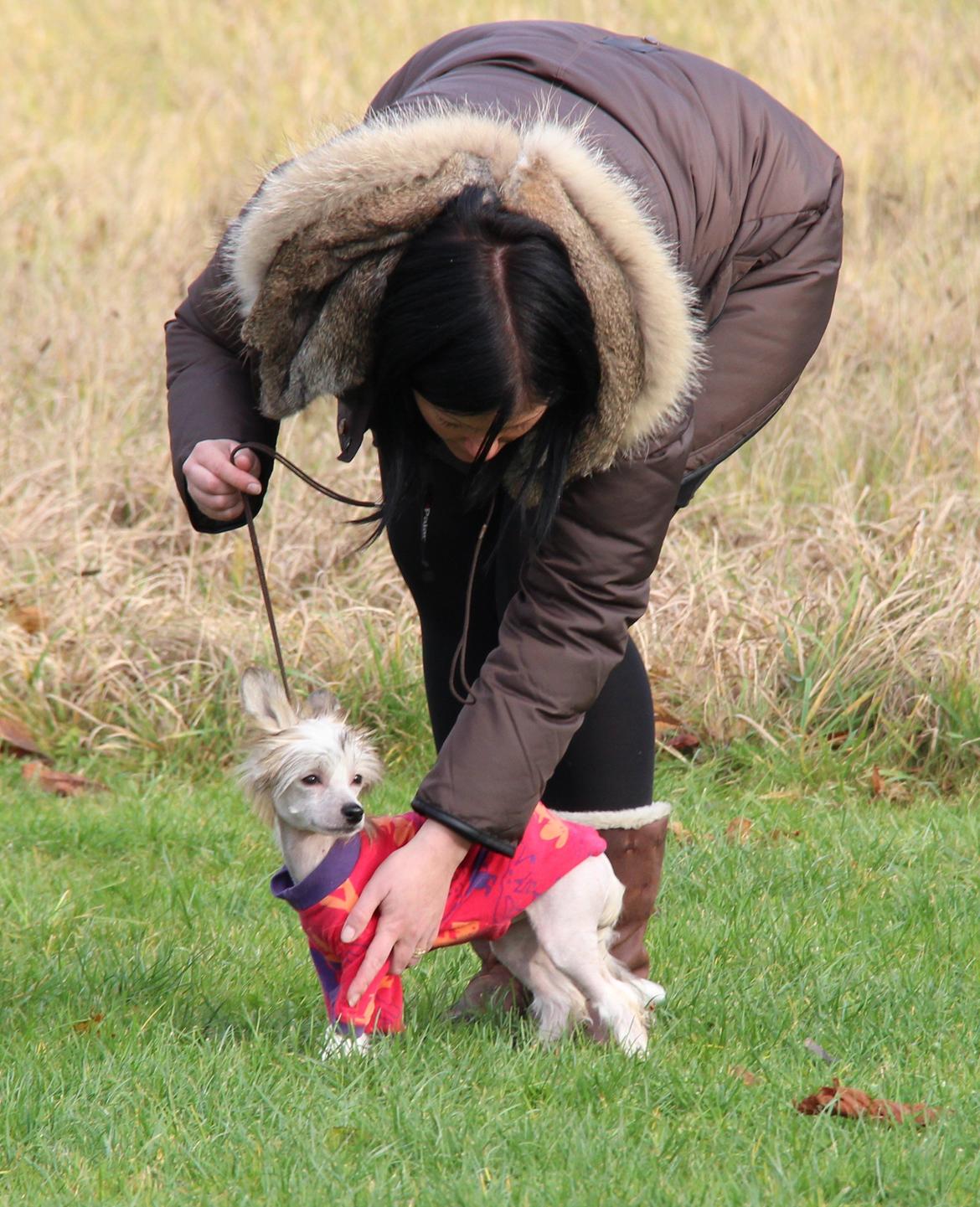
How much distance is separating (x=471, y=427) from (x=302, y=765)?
807 mm

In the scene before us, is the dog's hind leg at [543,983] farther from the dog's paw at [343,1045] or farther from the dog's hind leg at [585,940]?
the dog's paw at [343,1045]

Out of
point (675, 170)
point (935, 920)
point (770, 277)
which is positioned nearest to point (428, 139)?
point (675, 170)

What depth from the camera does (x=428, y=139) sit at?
2.57 m

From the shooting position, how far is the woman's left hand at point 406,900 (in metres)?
2.84

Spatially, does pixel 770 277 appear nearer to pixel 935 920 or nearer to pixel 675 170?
pixel 675 170

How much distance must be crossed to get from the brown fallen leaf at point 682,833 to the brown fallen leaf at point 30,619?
2.64m

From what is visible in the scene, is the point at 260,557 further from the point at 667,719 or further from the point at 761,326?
the point at 667,719

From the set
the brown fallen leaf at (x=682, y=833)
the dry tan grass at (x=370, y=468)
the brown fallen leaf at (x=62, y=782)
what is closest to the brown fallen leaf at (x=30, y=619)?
the dry tan grass at (x=370, y=468)

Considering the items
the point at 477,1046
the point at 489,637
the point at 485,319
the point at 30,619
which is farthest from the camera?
the point at 30,619

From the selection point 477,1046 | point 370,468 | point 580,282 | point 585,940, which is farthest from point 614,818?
point 370,468

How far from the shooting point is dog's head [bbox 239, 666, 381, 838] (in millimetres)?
3049

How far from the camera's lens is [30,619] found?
5.94 meters

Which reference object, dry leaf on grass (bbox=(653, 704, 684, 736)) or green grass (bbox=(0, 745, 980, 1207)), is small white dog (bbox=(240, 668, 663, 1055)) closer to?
green grass (bbox=(0, 745, 980, 1207))

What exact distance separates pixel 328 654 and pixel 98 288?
12.2ft
